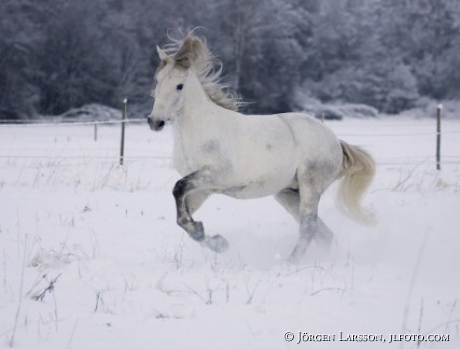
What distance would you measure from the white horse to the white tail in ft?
0.88

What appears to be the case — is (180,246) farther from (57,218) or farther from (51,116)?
(51,116)

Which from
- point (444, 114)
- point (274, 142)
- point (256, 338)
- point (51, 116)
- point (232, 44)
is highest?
point (232, 44)

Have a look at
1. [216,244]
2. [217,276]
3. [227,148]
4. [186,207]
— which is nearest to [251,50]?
[227,148]

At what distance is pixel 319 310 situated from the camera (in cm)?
315

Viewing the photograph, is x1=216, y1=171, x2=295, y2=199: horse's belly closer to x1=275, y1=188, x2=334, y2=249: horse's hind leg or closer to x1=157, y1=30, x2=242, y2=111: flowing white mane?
x1=275, y1=188, x2=334, y2=249: horse's hind leg

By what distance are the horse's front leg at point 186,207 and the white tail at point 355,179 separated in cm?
166

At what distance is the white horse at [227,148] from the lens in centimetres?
465

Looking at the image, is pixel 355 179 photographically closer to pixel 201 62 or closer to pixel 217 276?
pixel 201 62

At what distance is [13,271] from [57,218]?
230 cm

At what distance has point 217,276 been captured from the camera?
12.7ft

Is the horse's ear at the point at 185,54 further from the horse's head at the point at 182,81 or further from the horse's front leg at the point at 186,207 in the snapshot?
the horse's front leg at the point at 186,207

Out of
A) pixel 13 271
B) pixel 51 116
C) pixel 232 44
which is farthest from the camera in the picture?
pixel 232 44

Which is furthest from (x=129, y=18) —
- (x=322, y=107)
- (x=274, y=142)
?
(x=274, y=142)

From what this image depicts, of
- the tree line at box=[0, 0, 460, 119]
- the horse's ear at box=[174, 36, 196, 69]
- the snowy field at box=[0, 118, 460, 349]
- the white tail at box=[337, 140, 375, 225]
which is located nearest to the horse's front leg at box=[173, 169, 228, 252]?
the snowy field at box=[0, 118, 460, 349]
